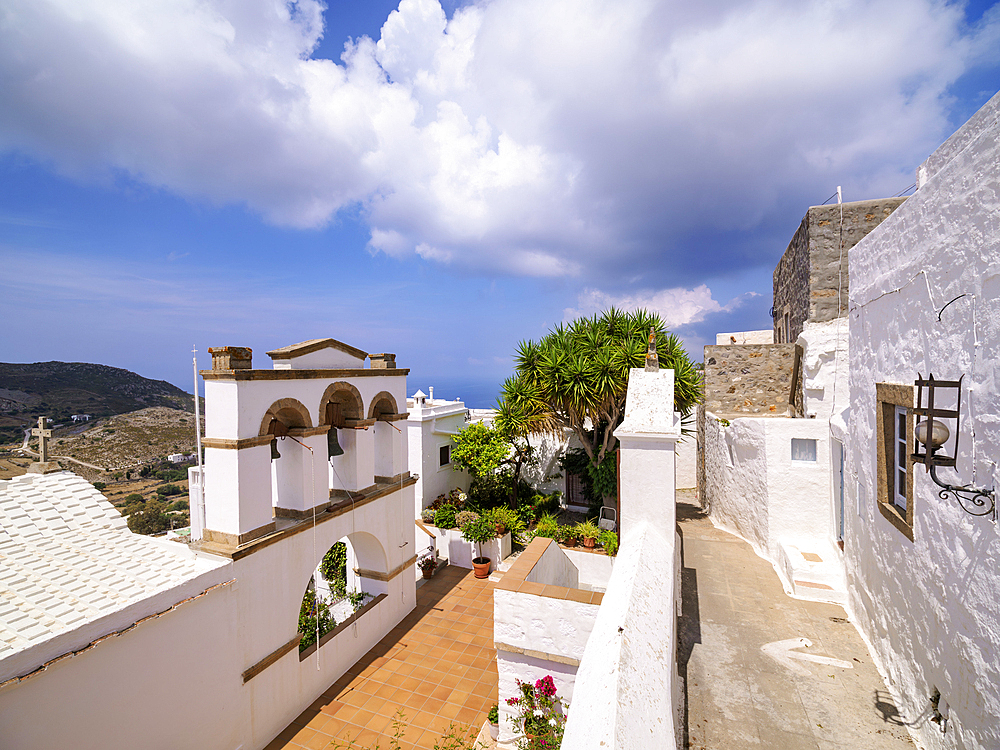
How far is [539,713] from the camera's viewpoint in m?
5.51

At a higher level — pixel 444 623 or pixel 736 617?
pixel 736 617

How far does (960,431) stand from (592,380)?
8148 mm

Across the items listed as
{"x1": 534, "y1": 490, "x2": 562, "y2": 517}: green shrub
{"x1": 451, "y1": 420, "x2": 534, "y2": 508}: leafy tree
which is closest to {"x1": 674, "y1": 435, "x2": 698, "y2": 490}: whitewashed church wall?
{"x1": 534, "y1": 490, "x2": 562, "y2": 517}: green shrub

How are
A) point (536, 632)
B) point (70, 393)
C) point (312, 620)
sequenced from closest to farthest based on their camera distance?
1. point (536, 632)
2. point (312, 620)
3. point (70, 393)

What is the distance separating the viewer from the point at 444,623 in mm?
9430

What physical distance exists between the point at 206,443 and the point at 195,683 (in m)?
2.93

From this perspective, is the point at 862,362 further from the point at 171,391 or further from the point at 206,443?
the point at 171,391

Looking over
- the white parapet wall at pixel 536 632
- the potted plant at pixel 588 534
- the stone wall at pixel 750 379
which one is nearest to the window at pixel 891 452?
the white parapet wall at pixel 536 632

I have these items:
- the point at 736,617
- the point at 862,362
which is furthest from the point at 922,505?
the point at 736,617

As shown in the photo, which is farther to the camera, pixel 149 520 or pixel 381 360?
pixel 149 520

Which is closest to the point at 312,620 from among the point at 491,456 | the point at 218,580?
the point at 218,580

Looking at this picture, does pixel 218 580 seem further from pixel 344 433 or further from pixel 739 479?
pixel 739 479

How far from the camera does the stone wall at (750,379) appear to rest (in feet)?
36.2

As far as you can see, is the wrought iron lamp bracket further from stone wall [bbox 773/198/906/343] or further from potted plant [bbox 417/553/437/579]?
potted plant [bbox 417/553/437/579]
